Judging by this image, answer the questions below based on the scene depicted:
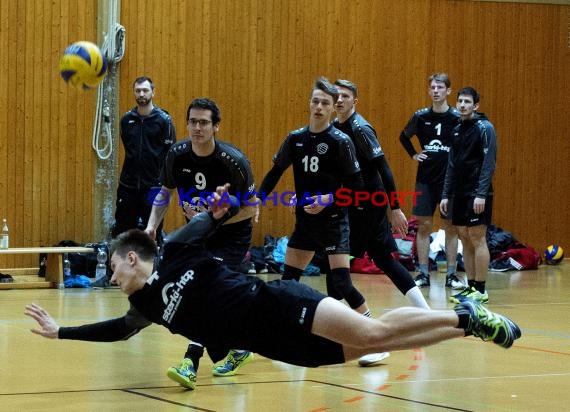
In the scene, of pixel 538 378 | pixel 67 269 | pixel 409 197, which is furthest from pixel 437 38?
pixel 538 378

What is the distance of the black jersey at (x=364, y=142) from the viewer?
347 inches

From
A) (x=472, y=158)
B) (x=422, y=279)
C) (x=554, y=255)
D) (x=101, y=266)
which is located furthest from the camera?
(x=554, y=255)

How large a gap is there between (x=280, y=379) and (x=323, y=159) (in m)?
1.93

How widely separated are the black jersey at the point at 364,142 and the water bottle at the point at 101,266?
213 inches

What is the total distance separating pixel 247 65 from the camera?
16.3 m

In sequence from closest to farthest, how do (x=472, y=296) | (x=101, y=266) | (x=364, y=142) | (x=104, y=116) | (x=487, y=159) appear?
(x=364, y=142) < (x=472, y=296) < (x=487, y=159) < (x=101, y=266) < (x=104, y=116)

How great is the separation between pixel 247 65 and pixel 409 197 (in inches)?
144

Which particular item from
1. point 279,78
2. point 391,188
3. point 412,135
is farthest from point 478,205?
point 279,78

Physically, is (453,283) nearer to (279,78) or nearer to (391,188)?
(279,78)

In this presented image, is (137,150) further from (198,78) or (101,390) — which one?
(101,390)

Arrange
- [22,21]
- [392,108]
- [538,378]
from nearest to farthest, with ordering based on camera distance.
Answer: [538,378] → [22,21] → [392,108]

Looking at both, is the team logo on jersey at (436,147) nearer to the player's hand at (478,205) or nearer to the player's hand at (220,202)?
the player's hand at (478,205)

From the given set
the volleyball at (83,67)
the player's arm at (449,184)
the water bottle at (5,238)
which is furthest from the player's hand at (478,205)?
the water bottle at (5,238)

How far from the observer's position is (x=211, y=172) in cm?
734
